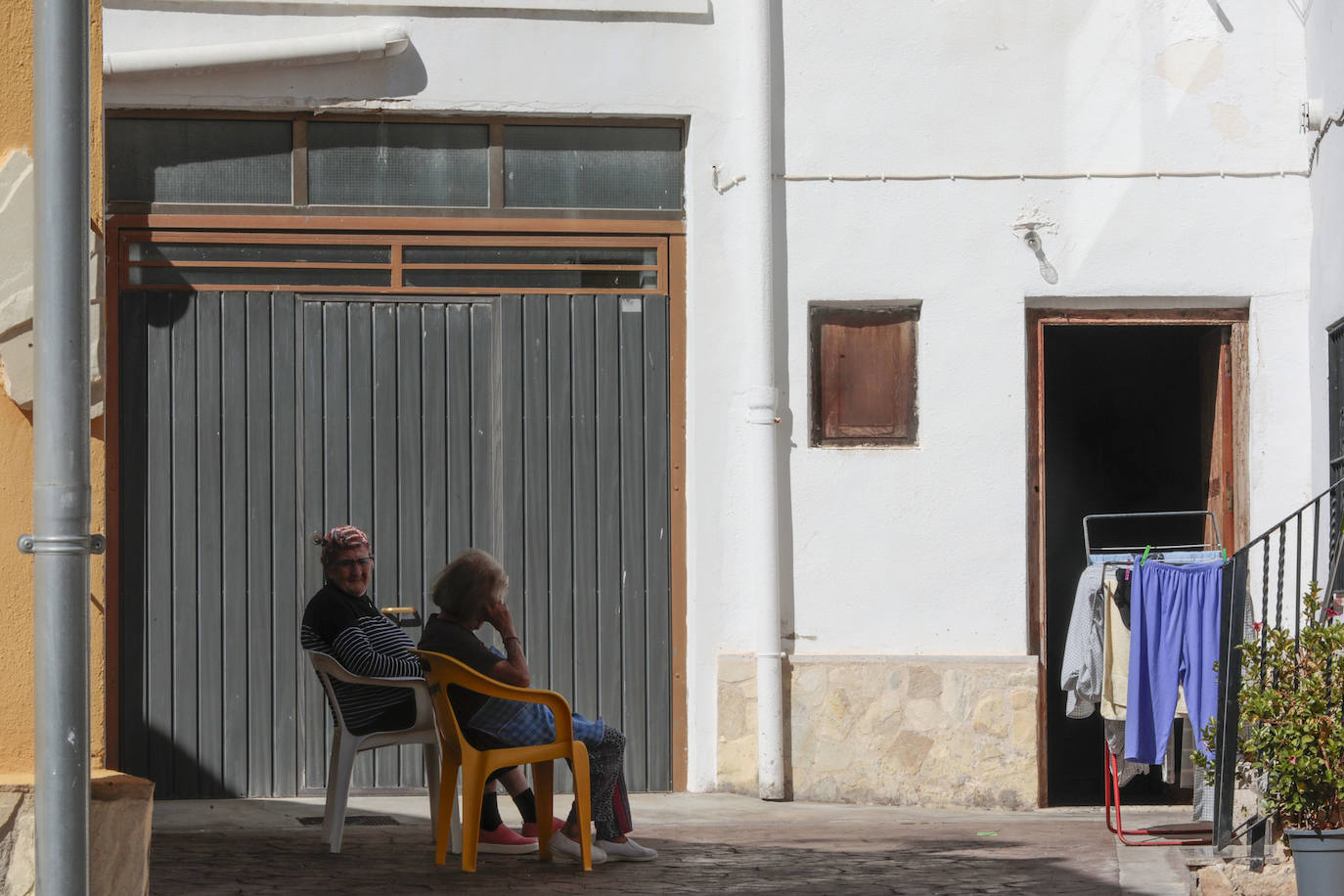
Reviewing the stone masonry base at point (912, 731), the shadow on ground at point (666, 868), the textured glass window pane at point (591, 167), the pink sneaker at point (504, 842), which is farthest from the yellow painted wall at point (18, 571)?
the stone masonry base at point (912, 731)

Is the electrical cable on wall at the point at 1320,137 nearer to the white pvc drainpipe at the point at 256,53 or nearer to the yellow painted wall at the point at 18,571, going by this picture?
the white pvc drainpipe at the point at 256,53

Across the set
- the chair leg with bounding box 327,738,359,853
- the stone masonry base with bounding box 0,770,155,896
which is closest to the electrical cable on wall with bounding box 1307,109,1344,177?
the chair leg with bounding box 327,738,359,853

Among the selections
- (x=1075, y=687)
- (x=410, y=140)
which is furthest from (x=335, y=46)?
(x=1075, y=687)

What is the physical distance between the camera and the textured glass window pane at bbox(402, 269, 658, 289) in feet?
28.9

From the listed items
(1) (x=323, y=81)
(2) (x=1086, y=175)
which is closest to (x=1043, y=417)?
(2) (x=1086, y=175)

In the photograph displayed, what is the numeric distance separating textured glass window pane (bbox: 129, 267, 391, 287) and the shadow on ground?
9.01 feet

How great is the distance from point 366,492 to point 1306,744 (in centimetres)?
466

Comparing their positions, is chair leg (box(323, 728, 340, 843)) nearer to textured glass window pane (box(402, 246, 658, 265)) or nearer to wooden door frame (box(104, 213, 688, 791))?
wooden door frame (box(104, 213, 688, 791))

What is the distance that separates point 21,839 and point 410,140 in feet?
16.2

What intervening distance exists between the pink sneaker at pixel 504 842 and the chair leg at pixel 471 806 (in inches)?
22.5

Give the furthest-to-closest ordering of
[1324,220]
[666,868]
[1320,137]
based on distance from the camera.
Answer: [1320,137] → [1324,220] → [666,868]

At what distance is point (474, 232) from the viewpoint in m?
8.81

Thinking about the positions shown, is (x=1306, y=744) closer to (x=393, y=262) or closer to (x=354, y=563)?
(x=354, y=563)

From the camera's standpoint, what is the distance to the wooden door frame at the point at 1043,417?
873cm
